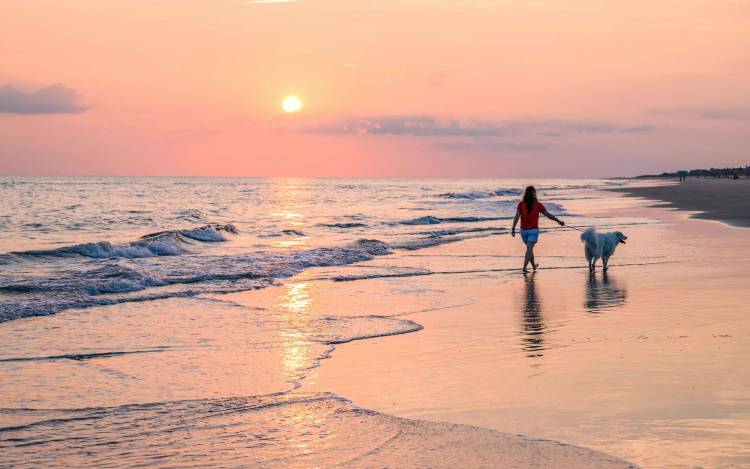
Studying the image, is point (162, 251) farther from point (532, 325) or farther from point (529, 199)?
point (532, 325)

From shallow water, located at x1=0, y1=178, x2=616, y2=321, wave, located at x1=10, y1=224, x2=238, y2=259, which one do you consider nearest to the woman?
shallow water, located at x1=0, y1=178, x2=616, y2=321

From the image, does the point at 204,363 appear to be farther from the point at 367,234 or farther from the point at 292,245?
the point at 367,234

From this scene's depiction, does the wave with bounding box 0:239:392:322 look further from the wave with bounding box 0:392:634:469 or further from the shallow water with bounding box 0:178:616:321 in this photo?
the wave with bounding box 0:392:634:469

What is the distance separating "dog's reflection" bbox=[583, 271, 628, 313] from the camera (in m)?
10.3

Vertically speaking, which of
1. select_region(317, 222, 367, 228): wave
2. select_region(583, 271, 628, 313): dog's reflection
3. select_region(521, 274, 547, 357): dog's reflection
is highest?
select_region(317, 222, 367, 228): wave

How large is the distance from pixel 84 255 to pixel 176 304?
10.3m

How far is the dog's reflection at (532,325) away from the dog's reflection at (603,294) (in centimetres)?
72

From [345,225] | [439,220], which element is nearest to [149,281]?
[345,225]

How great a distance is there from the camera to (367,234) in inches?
1088

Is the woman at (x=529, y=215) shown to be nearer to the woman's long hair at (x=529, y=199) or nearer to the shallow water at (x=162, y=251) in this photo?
the woman's long hair at (x=529, y=199)

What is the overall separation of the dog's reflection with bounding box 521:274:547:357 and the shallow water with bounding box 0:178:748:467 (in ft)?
0.11

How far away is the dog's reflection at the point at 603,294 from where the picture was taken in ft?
33.9

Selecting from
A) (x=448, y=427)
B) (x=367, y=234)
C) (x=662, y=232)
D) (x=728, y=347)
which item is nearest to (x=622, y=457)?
(x=448, y=427)

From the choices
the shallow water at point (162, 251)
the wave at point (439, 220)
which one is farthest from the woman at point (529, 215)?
the wave at point (439, 220)
